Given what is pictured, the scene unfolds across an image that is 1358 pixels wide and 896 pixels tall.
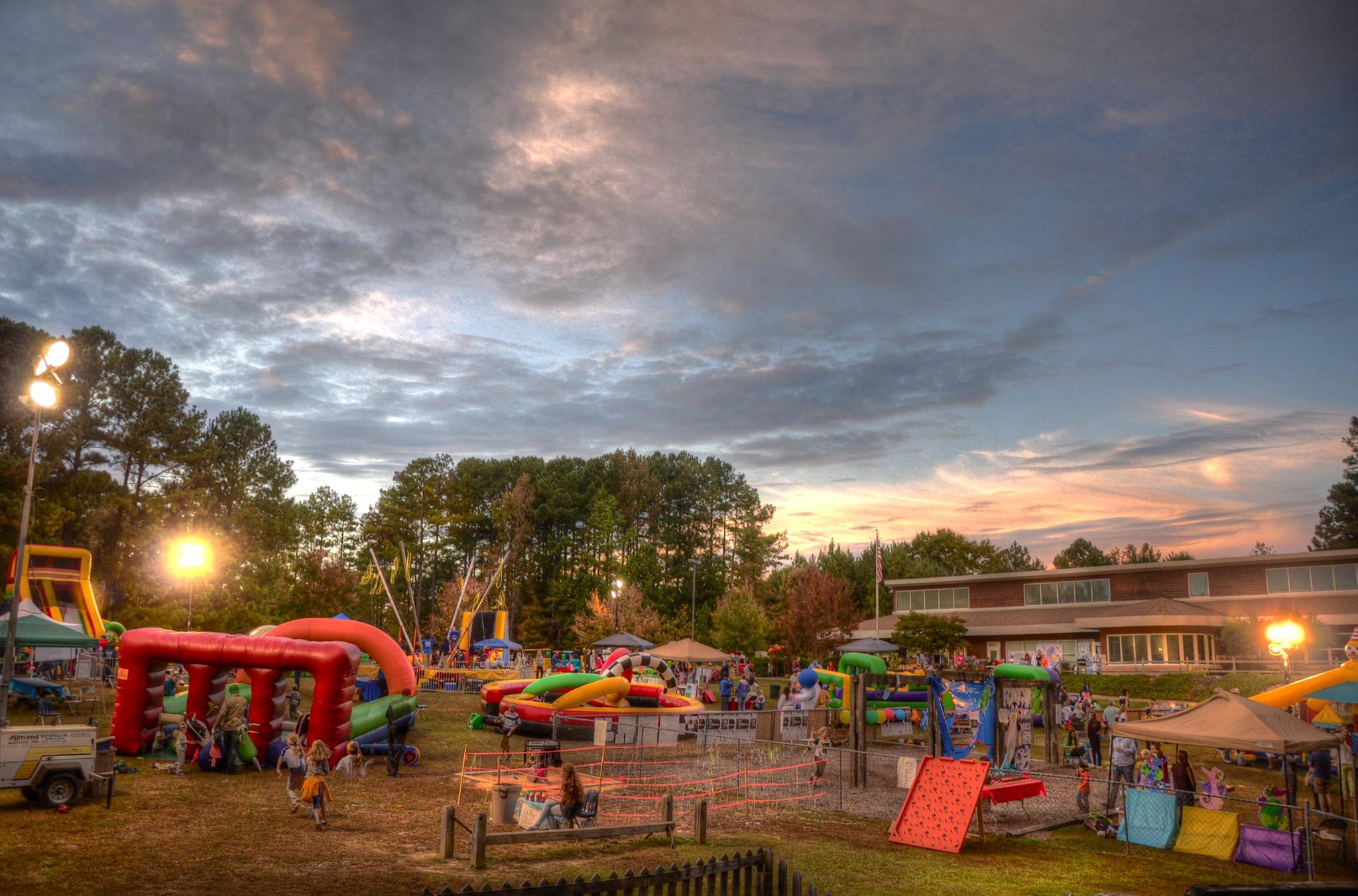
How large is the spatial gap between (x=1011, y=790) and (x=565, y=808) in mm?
8861

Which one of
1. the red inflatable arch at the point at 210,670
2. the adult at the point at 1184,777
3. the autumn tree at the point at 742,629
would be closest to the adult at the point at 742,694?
the red inflatable arch at the point at 210,670

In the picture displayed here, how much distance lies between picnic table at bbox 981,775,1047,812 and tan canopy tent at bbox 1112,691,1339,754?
7.55 feet

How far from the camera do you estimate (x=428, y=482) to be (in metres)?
83.6

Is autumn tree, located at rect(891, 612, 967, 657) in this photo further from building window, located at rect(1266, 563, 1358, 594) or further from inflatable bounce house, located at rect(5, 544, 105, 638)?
inflatable bounce house, located at rect(5, 544, 105, 638)

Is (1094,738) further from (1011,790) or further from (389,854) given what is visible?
(389,854)

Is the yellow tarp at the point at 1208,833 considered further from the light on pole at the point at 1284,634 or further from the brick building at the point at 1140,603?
the brick building at the point at 1140,603

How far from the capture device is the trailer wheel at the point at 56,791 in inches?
546

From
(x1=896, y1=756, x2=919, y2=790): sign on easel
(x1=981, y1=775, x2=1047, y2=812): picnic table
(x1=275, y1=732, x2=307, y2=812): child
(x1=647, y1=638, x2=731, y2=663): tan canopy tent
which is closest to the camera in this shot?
(x1=275, y1=732, x2=307, y2=812): child

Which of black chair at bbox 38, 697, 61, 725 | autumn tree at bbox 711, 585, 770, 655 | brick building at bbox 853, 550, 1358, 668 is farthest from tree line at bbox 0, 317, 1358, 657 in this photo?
black chair at bbox 38, 697, 61, 725

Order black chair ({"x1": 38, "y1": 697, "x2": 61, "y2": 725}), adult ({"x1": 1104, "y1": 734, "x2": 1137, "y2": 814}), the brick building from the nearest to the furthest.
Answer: adult ({"x1": 1104, "y1": 734, "x2": 1137, "y2": 814}) → black chair ({"x1": 38, "y1": 697, "x2": 61, "y2": 725}) → the brick building

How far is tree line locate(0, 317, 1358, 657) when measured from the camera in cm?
4603

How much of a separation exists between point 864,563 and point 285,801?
73.5 metres

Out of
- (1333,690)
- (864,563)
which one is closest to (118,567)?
(1333,690)

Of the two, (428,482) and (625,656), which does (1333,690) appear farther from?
(428,482)
